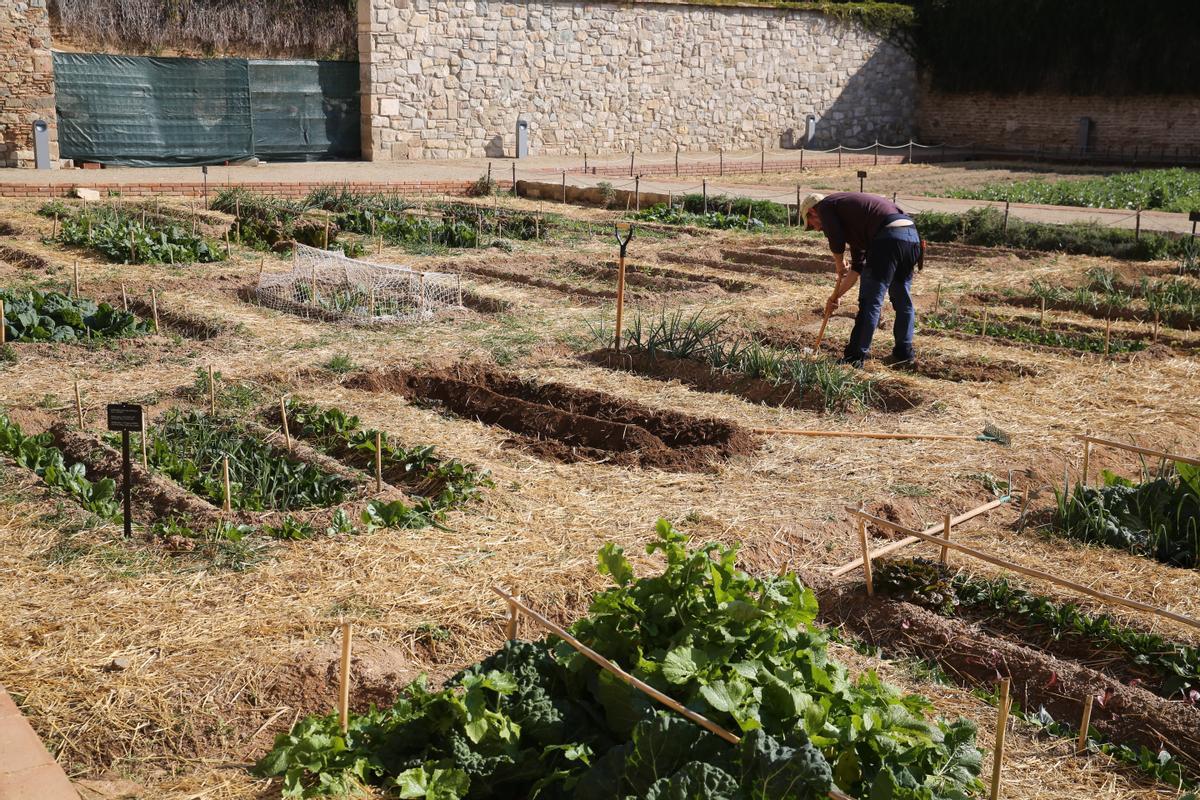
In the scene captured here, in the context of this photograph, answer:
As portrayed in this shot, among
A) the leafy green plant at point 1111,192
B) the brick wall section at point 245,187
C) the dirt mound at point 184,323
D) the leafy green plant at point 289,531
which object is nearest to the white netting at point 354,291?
the dirt mound at point 184,323

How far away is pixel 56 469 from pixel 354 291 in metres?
4.72

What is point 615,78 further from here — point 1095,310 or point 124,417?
point 124,417

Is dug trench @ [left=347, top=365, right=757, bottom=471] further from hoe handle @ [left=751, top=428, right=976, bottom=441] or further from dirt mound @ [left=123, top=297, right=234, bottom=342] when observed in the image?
dirt mound @ [left=123, top=297, right=234, bottom=342]

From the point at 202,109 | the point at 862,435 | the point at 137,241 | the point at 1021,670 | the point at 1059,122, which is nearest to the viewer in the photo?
the point at 1021,670

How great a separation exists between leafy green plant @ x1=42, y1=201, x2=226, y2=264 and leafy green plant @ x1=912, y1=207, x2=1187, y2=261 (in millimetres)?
8730

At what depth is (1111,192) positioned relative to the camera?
19.2 m

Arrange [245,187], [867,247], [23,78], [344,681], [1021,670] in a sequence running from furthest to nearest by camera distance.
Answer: [23,78] < [245,187] < [867,247] < [1021,670] < [344,681]

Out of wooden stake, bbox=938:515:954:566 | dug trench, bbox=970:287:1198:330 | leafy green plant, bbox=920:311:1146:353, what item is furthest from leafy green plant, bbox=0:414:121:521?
dug trench, bbox=970:287:1198:330

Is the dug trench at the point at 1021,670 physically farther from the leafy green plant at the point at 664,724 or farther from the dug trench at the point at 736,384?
the dug trench at the point at 736,384

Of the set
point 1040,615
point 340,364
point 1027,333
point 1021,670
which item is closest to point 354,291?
point 340,364

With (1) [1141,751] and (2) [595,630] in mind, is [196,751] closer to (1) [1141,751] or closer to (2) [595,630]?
(2) [595,630]

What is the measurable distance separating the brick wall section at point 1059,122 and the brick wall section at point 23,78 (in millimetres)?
21348

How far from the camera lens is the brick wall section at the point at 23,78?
19234 mm

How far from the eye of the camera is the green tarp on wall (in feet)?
66.9
